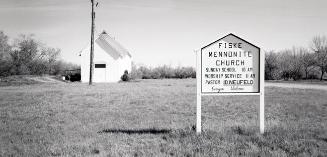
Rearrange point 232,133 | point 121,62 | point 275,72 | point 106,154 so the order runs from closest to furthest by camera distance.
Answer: point 106,154 → point 232,133 → point 121,62 → point 275,72

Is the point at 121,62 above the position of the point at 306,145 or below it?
above

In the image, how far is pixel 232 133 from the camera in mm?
7016

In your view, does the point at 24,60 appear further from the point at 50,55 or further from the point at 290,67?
the point at 290,67

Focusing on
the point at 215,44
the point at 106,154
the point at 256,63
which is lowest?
the point at 106,154

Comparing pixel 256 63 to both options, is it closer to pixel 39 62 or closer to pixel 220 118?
pixel 220 118

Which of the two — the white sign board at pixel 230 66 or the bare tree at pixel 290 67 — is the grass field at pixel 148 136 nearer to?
the white sign board at pixel 230 66

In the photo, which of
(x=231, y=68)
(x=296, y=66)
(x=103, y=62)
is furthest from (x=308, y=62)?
(x=231, y=68)

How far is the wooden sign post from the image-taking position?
7375 mm

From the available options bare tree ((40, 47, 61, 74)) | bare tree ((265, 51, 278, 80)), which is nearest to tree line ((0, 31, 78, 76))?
bare tree ((40, 47, 61, 74))

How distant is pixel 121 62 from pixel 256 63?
36.0 m

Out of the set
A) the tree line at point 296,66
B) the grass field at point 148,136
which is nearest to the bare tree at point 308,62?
the tree line at point 296,66

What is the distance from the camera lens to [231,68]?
7469mm

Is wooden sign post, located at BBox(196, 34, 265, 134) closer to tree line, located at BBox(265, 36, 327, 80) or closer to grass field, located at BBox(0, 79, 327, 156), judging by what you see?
grass field, located at BBox(0, 79, 327, 156)

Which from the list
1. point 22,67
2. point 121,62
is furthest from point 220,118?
point 22,67
